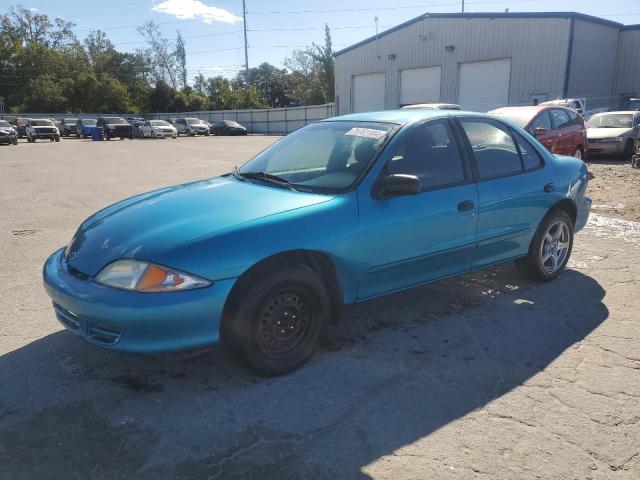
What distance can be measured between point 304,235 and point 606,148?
14.0 meters

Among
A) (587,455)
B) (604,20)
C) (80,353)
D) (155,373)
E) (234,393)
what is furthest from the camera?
(604,20)

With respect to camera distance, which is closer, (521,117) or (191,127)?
(521,117)

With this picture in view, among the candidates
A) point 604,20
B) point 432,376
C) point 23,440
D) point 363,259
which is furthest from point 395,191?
point 604,20

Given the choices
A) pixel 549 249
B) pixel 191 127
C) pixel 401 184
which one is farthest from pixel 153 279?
pixel 191 127

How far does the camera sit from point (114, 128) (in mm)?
35781

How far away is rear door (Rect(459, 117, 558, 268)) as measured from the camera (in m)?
4.05

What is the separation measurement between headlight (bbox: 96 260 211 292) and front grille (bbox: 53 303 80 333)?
0.35 meters

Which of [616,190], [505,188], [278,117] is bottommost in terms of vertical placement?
[616,190]

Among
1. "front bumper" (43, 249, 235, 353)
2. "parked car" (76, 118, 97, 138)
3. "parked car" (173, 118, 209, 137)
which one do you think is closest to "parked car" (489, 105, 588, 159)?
"front bumper" (43, 249, 235, 353)

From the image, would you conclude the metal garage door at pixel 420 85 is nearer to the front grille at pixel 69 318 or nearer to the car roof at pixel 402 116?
the car roof at pixel 402 116

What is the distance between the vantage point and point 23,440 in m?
2.55

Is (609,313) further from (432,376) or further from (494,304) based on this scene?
(432,376)

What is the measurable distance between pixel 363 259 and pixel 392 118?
4.04 ft

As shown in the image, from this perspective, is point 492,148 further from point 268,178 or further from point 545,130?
point 545,130
